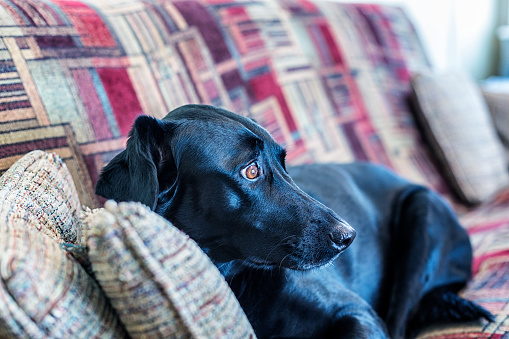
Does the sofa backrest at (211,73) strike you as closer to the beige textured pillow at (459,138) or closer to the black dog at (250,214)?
the beige textured pillow at (459,138)

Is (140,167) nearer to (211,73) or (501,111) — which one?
(211,73)

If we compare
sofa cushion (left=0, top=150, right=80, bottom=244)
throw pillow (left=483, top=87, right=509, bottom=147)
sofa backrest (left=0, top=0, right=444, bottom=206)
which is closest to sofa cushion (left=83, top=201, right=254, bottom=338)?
sofa cushion (left=0, top=150, right=80, bottom=244)

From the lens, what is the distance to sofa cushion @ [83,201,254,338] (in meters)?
0.68

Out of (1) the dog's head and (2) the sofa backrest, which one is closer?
(1) the dog's head

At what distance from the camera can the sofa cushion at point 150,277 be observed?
68 centimetres

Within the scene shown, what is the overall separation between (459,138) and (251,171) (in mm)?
1845

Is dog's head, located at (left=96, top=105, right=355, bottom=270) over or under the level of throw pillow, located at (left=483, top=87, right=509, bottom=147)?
over

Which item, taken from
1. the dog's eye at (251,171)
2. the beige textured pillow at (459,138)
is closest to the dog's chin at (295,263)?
the dog's eye at (251,171)

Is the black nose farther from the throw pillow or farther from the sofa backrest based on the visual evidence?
the throw pillow

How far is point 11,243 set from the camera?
0.66 meters

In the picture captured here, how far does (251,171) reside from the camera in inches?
42.0

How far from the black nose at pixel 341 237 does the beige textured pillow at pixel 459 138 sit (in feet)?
5.73

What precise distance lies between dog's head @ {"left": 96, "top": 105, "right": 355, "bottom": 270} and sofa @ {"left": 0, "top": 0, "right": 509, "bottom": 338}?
18cm

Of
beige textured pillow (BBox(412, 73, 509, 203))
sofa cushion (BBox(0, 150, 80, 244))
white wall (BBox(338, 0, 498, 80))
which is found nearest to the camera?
sofa cushion (BBox(0, 150, 80, 244))
